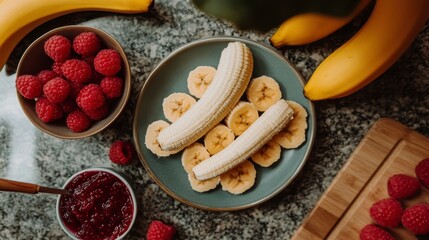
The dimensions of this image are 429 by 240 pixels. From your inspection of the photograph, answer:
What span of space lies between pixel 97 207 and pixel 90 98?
0.21 m

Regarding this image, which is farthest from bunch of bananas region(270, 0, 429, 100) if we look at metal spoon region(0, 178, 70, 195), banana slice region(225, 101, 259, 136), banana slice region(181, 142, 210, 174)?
metal spoon region(0, 178, 70, 195)

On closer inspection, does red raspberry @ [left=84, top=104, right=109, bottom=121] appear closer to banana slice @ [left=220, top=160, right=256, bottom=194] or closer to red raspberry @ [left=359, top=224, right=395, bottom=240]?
banana slice @ [left=220, top=160, right=256, bottom=194]

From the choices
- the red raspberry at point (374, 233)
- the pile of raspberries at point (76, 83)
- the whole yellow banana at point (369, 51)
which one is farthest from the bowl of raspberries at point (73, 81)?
the red raspberry at point (374, 233)

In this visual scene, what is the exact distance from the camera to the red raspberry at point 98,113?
1.01 meters

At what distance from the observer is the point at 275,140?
3.46 ft

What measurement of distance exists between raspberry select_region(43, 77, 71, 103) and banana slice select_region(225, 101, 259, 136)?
0.95 ft

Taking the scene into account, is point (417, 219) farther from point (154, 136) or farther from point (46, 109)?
point (46, 109)

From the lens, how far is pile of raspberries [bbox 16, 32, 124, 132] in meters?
0.99

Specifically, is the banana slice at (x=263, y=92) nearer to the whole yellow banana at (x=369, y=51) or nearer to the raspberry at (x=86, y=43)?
the whole yellow banana at (x=369, y=51)

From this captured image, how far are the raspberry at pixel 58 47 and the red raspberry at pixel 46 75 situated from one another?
27mm

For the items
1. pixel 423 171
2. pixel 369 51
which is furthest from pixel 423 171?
pixel 369 51

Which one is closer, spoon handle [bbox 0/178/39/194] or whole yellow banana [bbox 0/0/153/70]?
spoon handle [bbox 0/178/39/194]

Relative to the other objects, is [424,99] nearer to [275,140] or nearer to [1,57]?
[275,140]

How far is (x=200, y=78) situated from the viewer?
3.51 ft
